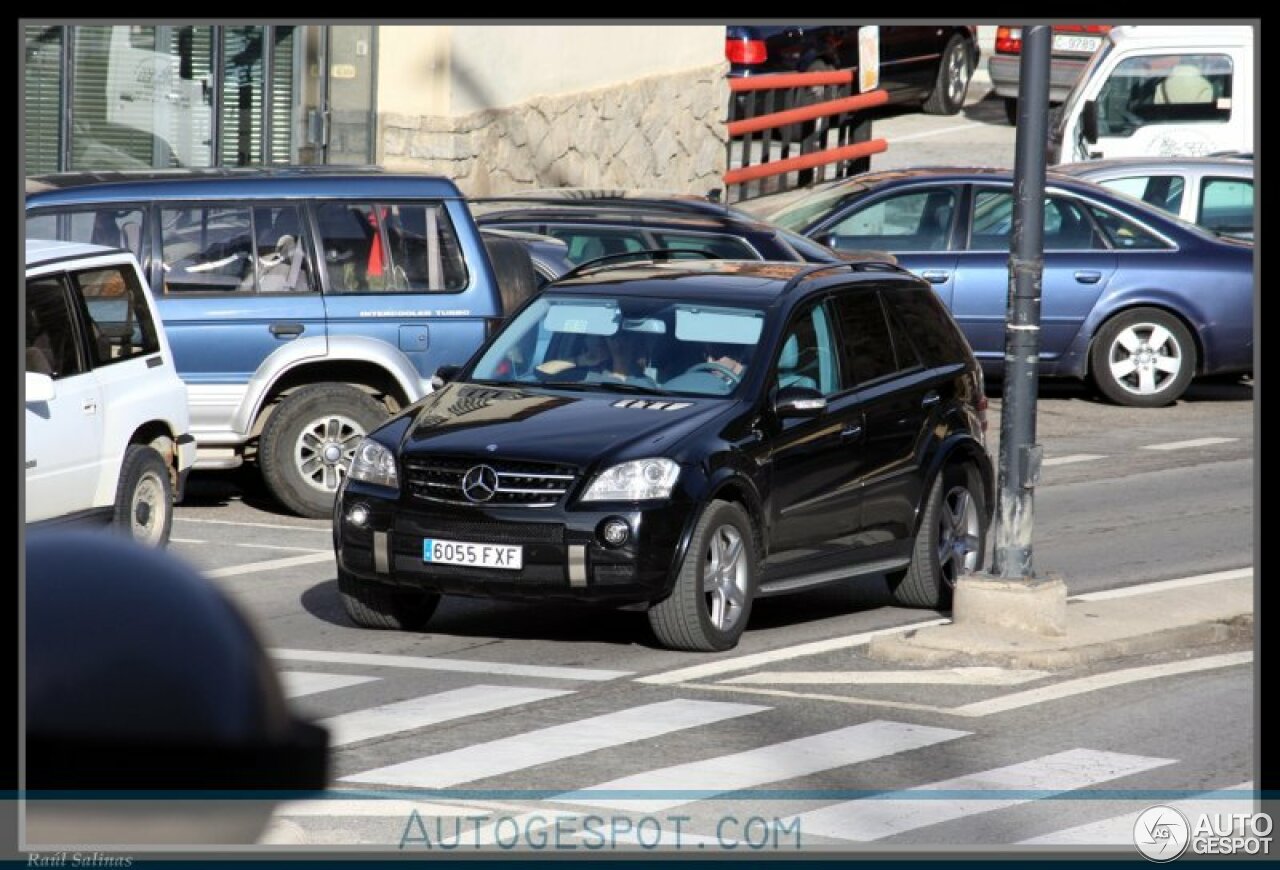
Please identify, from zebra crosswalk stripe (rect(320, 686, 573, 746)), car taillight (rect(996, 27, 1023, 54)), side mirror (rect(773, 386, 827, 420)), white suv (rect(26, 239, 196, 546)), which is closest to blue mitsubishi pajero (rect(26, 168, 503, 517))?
white suv (rect(26, 239, 196, 546))

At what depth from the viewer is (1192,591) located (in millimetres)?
10992

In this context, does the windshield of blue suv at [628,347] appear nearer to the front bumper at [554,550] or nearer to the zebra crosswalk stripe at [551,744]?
the front bumper at [554,550]

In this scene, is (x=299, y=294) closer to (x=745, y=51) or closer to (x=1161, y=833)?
(x=1161, y=833)

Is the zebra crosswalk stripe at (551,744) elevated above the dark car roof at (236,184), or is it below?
below

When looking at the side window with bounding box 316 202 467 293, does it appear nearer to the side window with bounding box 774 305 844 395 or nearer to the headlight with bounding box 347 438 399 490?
the side window with bounding box 774 305 844 395

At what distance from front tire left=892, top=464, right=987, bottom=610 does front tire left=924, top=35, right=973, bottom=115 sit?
82.1 ft

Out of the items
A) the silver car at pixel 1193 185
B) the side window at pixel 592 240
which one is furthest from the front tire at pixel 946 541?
the silver car at pixel 1193 185

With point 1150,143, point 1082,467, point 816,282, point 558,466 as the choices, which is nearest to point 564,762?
point 558,466

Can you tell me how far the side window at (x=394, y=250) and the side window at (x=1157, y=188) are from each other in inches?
373

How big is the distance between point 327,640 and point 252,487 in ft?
16.2

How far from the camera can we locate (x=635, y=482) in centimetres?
921

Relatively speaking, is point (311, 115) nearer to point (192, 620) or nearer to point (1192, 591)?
point (1192, 591)

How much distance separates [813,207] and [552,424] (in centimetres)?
992

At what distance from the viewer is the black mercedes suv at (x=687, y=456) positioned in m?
9.20
